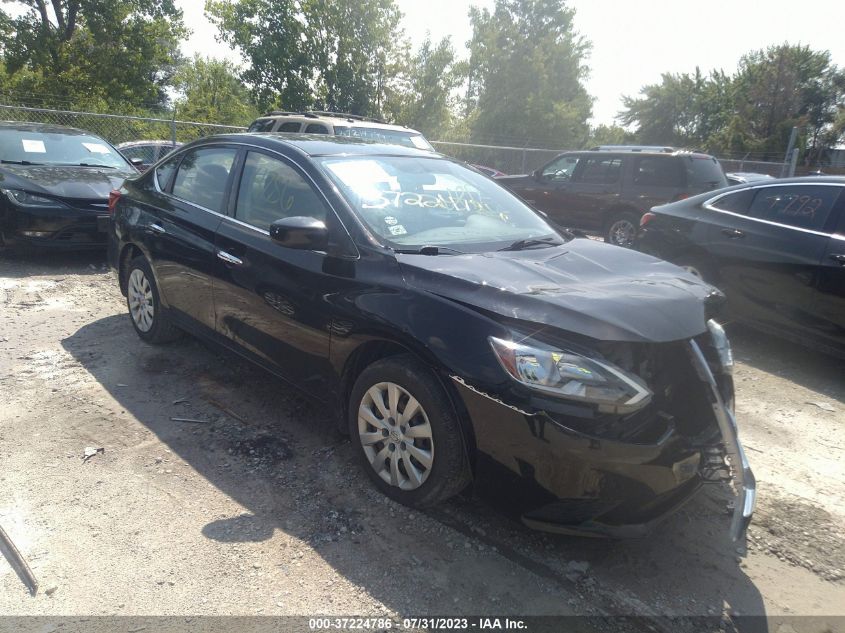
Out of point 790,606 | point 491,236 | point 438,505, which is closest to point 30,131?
point 491,236

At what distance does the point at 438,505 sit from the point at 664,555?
1051mm

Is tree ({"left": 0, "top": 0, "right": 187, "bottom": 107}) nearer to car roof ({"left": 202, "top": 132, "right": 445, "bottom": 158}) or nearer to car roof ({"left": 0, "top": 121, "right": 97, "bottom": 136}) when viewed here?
car roof ({"left": 0, "top": 121, "right": 97, "bottom": 136})

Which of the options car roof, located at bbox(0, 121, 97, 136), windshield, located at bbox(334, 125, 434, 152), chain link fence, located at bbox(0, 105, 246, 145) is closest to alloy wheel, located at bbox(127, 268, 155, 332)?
car roof, located at bbox(0, 121, 97, 136)

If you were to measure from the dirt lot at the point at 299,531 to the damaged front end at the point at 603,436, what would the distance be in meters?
0.31

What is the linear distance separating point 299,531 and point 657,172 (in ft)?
30.1

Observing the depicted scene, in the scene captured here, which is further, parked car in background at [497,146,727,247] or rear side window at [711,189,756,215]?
parked car in background at [497,146,727,247]

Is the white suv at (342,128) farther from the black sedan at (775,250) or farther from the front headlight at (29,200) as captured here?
the black sedan at (775,250)

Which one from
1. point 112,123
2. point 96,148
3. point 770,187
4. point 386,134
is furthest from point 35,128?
point 770,187

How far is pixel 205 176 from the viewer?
4.44m

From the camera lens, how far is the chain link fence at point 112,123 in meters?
13.1

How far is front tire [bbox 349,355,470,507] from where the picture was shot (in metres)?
2.75

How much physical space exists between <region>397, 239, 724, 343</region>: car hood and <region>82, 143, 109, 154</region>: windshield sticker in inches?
290

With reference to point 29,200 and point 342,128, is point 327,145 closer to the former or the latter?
point 29,200

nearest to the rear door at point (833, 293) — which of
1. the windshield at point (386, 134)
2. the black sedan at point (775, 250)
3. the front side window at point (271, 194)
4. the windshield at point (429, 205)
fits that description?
the black sedan at point (775, 250)
